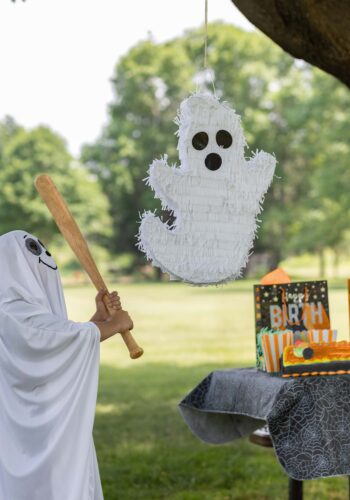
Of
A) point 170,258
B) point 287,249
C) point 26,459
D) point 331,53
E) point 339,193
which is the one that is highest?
point 331,53

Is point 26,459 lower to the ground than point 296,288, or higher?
lower

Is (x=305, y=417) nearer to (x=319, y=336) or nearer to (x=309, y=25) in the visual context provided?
(x=319, y=336)

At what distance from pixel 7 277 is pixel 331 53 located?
204 centimetres

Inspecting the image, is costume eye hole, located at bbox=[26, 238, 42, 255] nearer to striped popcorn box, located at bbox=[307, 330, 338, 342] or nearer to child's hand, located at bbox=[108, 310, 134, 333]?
child's hand, located at bbox=[108, 310, 134, 333]

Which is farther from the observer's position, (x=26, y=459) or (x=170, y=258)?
(x=170, y=258)

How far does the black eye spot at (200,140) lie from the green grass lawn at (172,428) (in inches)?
105

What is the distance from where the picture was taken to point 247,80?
1630 inches

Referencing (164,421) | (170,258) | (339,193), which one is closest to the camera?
(170,258)

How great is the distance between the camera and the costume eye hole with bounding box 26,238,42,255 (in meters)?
3.20

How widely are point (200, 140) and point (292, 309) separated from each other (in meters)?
0.91

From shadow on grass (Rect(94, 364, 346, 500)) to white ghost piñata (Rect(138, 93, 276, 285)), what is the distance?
7.66 ft

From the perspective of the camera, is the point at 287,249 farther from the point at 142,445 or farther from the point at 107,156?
the point at 142,445

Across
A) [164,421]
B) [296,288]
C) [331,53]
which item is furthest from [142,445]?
[331,53]

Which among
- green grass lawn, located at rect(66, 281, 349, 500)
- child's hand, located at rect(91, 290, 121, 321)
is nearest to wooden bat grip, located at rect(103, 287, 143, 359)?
child's hand, located at rect(91, 290, 121, 321)
